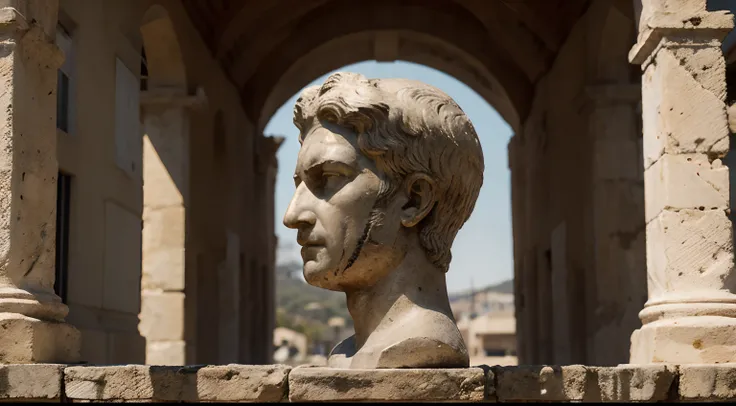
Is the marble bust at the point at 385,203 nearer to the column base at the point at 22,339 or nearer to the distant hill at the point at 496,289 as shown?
the column base at the point at 22,339

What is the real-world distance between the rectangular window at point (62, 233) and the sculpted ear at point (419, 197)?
12.5ft

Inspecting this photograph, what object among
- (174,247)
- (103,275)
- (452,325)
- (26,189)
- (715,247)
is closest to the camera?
(452,325)

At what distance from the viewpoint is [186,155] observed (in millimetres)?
10883

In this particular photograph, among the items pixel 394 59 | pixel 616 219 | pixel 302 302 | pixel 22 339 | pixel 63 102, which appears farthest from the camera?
pixel 302 302

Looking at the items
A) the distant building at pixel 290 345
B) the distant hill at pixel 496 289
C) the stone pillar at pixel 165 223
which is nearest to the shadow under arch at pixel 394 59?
the stone pillar at pixel 165 223

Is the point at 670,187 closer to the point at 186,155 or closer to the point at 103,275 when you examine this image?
the point at 103,275

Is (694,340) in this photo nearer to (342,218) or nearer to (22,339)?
(342,218)

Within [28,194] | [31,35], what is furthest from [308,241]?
[31,35]

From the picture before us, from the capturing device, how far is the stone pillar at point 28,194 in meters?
5.58

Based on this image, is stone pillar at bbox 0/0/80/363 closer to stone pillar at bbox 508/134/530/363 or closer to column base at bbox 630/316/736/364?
column base at bbox 630/316/736/364

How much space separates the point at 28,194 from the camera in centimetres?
586

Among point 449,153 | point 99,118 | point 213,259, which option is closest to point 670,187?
point 449,153

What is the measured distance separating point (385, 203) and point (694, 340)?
2.69 m

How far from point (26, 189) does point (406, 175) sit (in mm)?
2564
